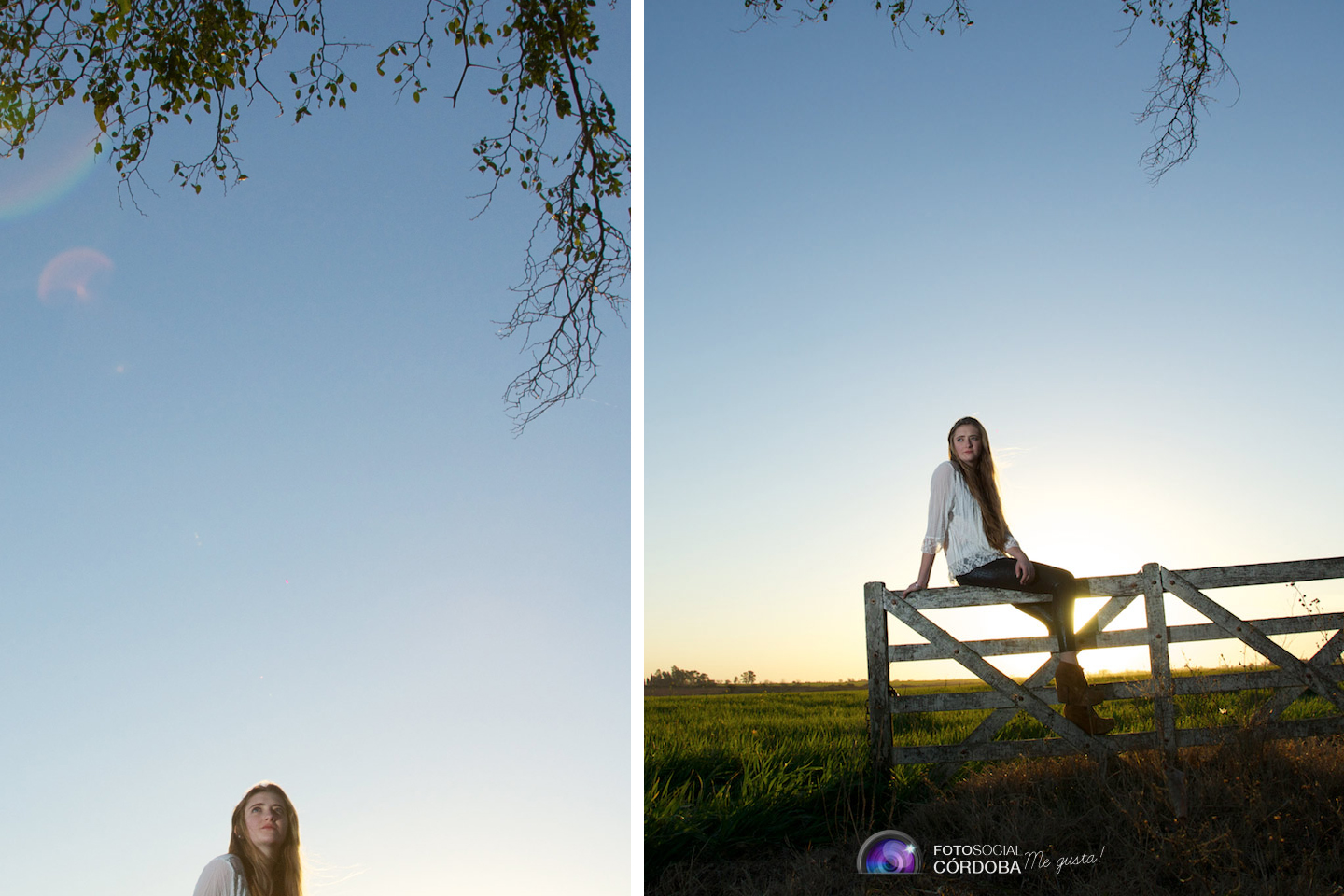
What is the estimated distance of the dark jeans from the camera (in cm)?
342

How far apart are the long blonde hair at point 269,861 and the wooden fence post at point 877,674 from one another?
7.56 feet

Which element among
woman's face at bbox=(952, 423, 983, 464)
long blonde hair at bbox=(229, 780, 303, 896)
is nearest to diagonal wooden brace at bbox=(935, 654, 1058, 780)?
woman's face at bbox=(952, 423, 983, 464)

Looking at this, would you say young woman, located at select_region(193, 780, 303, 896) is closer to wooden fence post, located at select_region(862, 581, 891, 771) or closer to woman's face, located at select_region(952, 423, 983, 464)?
wooden fence post, located at select_region(862, 581, 891, 771)

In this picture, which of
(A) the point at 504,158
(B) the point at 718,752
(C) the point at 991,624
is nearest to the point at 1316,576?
(C) the point at 991,624

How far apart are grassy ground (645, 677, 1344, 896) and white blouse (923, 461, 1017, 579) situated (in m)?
0.80

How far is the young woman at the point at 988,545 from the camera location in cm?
340

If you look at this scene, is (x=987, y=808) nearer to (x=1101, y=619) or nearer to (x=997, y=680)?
(x=997, y=680)

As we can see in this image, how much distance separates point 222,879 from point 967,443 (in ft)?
10.3

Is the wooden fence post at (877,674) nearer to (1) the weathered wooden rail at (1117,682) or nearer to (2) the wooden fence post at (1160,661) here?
(1) the weathered wooden rail at (1117,682)

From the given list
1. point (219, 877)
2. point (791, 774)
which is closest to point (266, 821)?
point (219, 877)

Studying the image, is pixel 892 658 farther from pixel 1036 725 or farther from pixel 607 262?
pixel 607 262

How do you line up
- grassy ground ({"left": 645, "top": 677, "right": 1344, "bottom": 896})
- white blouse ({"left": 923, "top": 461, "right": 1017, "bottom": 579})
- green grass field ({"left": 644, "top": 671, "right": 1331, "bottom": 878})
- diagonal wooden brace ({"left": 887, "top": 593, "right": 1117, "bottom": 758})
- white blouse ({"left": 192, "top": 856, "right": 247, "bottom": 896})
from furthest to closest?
white blouse ({"left": 923, "top": 461, "right": 1017, "bottom": 579}), diagonal wooden brace ({"left": 887, "top": 593, "right": 1117, "bottom": 758}), green grass field ({"left": 644, "top": 671, "right": 1331, "bottom": 878}), grassy ground ({"left": 645, "top": 677, "right": 1344, "bottom": 896}), white blouse ({"left": 192, "top": 856, "right": 247, "bottom": 896})

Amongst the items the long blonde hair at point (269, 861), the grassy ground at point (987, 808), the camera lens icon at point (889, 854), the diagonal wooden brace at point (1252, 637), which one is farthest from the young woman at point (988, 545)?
the long blonde hair at point (269, 861)

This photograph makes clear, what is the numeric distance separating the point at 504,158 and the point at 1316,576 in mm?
4060
